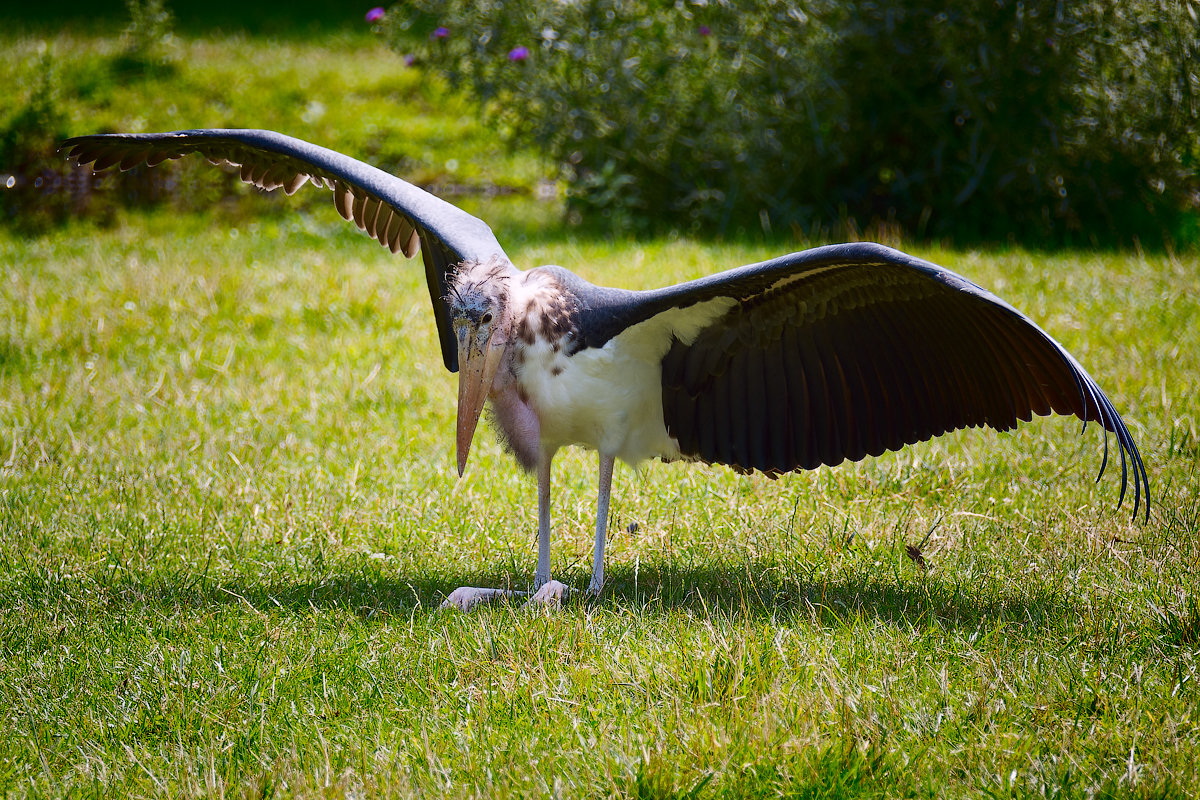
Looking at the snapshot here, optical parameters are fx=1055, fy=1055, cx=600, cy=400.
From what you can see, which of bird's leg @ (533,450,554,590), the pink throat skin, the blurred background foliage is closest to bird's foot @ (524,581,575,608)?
bird's leg @ (533,450,554,590)

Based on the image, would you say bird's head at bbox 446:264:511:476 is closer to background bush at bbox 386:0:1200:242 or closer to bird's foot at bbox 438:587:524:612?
bird's foot at bbox 438:587:524:612

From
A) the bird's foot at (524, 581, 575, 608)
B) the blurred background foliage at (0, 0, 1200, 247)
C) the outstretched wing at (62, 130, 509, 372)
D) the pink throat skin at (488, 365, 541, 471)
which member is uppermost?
the blurred background foliage at (0, 0, 1200, 247)

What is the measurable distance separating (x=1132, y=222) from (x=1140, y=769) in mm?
7265

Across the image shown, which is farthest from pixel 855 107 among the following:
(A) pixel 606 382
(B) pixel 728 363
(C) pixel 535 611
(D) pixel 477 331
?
(C) pixel 535 611

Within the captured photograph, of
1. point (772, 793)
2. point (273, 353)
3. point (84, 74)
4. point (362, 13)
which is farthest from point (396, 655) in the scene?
point (362, 13)

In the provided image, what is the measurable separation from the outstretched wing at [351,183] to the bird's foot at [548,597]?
3.02 feet

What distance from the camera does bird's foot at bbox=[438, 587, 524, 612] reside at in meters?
3.30

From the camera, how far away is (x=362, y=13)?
59.3 ft

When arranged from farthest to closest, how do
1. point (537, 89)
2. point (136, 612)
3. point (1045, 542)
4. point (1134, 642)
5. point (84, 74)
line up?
point (84, 74)
point (537, 89)
point (1045, 542)
point (136, 612)
point (1134, 642)

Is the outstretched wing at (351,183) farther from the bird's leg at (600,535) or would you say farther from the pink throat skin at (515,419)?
the bird's leg at (600,535)

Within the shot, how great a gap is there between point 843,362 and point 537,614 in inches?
47.0

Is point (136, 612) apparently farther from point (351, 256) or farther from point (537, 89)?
point (537, 89)

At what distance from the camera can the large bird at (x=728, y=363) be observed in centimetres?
296

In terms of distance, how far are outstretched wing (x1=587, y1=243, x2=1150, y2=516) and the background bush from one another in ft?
17.5
